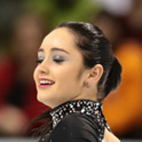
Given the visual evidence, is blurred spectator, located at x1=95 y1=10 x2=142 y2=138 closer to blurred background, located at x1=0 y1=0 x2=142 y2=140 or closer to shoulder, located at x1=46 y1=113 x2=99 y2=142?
blurred background, located at x1=0 y1=0 x2=142 y2=140

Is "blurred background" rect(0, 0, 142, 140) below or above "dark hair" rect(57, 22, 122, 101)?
below

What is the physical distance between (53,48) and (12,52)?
2739 mm

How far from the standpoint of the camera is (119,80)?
2.04m

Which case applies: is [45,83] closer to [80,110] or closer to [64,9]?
[80,110]

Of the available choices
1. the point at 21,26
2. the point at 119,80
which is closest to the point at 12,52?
the point at 21,26

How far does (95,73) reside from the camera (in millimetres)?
1874

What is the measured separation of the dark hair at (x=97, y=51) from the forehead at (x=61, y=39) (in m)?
0.02

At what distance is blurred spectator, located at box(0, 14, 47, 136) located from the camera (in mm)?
4105

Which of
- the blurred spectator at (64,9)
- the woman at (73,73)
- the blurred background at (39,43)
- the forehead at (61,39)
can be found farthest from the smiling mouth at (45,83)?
the blurred spectator at (64,9)

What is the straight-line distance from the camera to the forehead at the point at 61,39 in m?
1.86

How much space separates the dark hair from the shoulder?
21 centimetres

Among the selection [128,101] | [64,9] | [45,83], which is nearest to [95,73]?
[45,83]

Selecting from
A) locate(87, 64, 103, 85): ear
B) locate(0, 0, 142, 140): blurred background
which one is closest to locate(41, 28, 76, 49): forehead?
locate(87, 64, 103, 85): ear

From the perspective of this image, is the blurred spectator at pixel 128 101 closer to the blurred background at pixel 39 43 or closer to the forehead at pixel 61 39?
the blurred background at pixel 39 43
